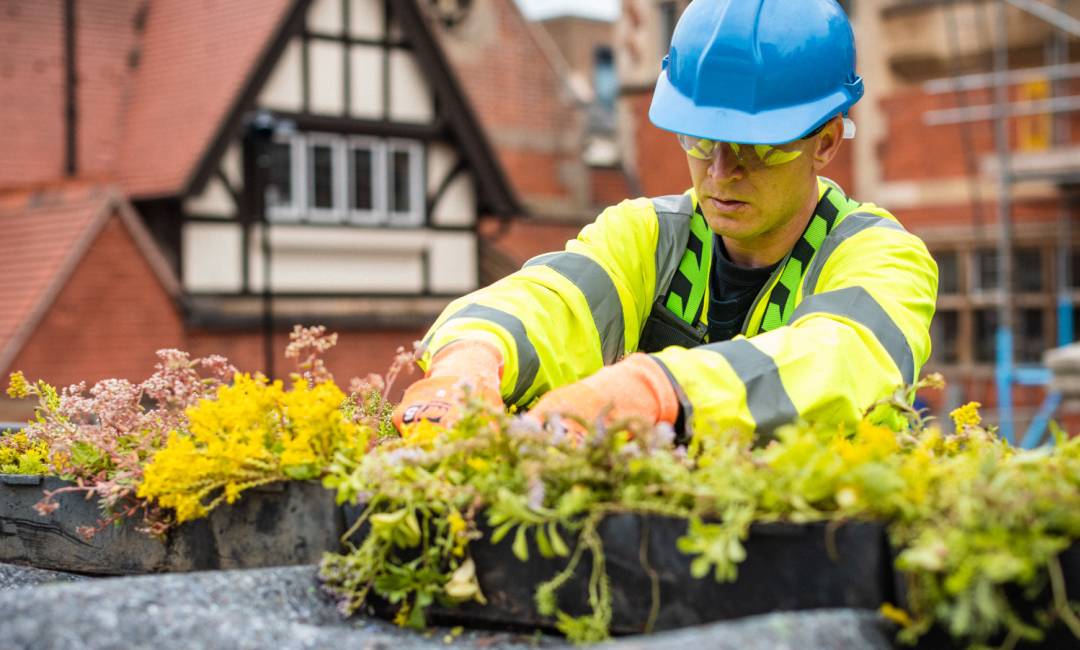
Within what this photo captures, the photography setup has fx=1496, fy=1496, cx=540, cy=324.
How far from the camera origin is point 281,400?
7.41 feet

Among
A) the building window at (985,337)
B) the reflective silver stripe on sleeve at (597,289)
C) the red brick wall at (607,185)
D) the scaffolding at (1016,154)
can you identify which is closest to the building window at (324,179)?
the red brick wall at (607,185)

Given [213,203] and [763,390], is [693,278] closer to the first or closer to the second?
[763,390]

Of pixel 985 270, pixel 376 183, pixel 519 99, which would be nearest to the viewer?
pixel 376 183

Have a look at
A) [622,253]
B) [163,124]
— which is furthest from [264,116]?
[622,253]

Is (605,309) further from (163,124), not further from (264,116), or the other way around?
(163,124)

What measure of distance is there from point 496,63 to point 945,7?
312 inches

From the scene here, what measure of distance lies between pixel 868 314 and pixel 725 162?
18.3 inches

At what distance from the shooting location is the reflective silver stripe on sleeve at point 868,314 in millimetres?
2479

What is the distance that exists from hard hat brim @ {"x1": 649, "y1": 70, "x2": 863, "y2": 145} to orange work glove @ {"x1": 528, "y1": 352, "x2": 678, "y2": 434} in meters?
0.63

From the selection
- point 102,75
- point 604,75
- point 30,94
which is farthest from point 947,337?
point 604,75

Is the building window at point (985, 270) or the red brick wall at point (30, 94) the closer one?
the red brick wall at point (30, 94)

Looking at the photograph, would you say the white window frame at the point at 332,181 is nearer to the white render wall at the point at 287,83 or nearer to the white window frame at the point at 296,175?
the white window frame at the point at 296,175

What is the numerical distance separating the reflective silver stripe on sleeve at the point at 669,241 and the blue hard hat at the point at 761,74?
0.36 m

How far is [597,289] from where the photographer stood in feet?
9.72
